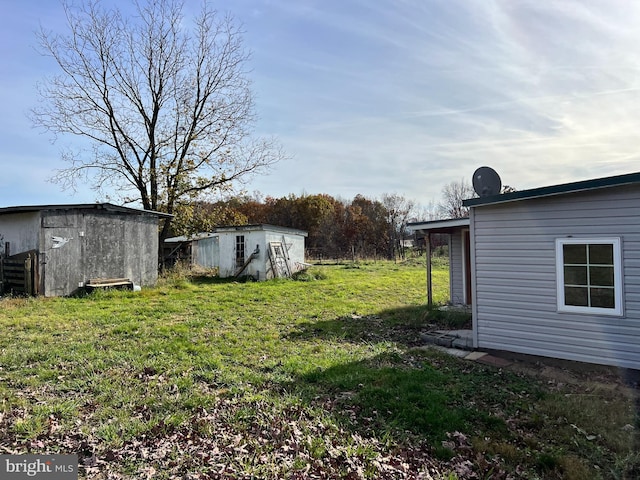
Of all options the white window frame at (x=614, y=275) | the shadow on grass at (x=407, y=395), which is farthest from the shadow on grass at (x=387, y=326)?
the white window frame at (x=614, y=275)

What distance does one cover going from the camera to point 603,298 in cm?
505

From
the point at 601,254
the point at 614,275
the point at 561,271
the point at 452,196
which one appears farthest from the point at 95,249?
the point at 452,196

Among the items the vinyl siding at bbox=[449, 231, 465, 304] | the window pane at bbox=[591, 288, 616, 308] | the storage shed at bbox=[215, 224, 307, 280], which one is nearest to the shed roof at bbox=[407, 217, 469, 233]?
the vinyl siding at bbox=[449, 231, 465, 304]

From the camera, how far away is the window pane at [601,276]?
5.02 meters

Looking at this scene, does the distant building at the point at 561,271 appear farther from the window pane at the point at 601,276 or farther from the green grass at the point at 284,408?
the green grass at the point at 284,408

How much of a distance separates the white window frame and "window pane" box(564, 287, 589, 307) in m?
0.05

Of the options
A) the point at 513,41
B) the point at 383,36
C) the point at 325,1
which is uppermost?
the point at 325,1

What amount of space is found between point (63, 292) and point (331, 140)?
1017cm

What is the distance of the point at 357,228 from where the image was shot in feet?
108

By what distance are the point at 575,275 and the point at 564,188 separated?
4.20ft

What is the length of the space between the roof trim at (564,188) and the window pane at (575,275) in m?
1.12

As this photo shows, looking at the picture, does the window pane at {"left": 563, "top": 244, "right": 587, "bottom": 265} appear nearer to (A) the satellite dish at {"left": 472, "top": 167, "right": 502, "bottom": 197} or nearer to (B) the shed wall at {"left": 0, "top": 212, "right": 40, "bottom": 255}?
(A) the satellite dish at {"left": 472, "top": 167, "right": 502, "bottom": 197}

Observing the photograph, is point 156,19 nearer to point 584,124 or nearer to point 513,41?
point 513,41

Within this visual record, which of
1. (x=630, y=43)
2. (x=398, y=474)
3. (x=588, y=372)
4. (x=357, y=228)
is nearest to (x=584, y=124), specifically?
(x=630, y=43)
